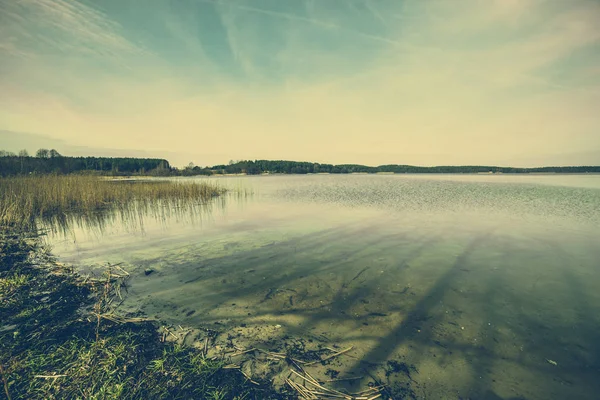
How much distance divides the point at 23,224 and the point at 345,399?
1544 centimetres

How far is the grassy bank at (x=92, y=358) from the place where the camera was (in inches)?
102

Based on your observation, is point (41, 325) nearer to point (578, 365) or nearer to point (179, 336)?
point (179, 336)

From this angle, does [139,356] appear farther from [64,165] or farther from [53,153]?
[53,153]

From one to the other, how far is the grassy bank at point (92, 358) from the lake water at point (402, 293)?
64 centimetres

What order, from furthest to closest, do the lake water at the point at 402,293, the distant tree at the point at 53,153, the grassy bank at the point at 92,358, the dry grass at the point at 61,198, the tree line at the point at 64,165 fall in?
1. the distant tree at the point at 53,153
2. the tree line at the point at 64,165
3. the dry grass at the point at 61,198
4. the lake water at the point at 402,293
5. the grassy bank at the point at 92,358

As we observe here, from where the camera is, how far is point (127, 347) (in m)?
3.24

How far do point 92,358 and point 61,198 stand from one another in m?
17.9

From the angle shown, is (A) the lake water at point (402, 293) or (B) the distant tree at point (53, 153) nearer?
(A) the lake water at point (402, 293)

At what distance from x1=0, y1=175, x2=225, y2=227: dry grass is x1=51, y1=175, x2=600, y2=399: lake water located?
4551 millimetres

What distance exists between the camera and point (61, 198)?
15586mm

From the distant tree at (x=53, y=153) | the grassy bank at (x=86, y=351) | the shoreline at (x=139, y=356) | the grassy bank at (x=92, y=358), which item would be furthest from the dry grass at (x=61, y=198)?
the distant tree at (x=53, y=153)

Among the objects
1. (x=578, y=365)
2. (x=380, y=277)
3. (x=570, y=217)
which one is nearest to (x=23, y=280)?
(x=380, y=277)

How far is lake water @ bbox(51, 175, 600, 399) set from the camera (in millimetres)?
3102

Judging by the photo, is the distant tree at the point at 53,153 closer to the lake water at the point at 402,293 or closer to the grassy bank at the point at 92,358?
the lake water at the point at 402,293
